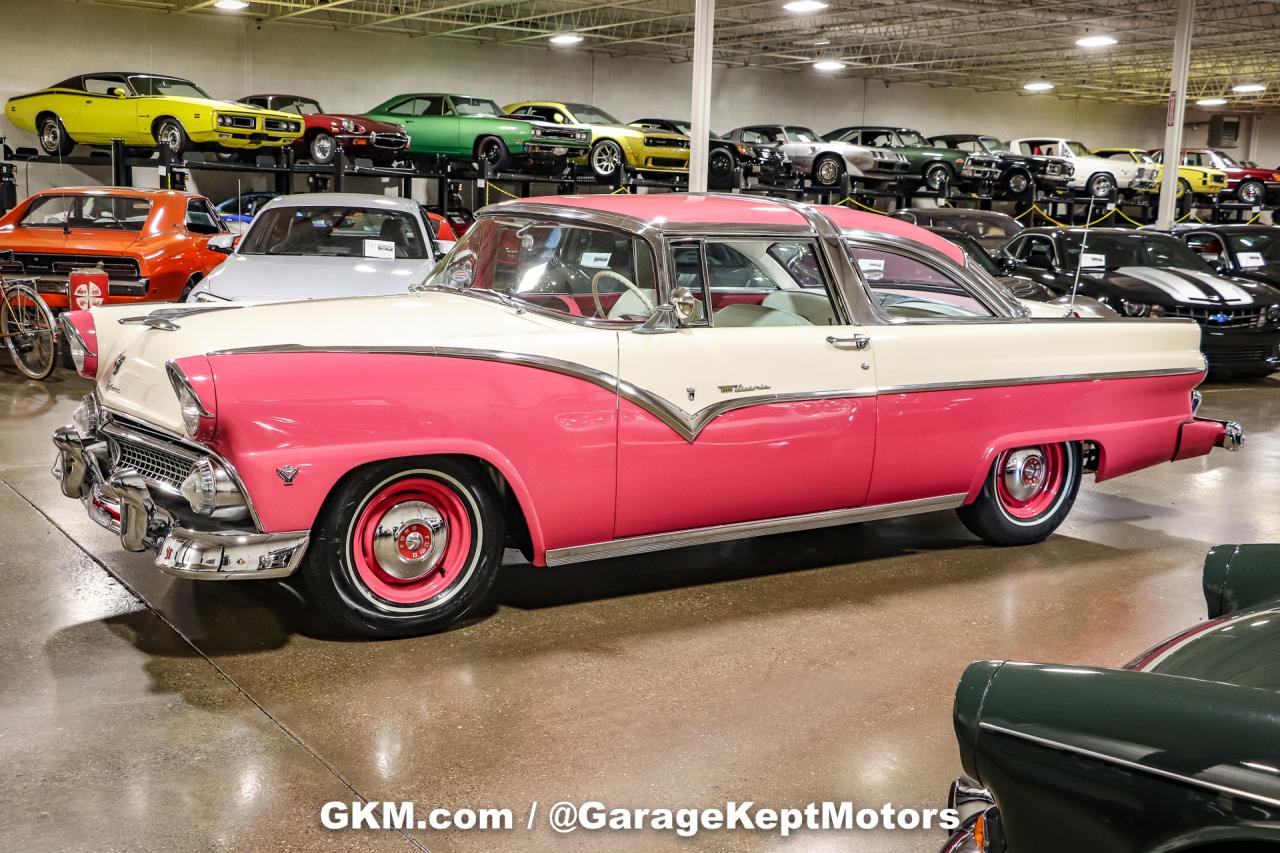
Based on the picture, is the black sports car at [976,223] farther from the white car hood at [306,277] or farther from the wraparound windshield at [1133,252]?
the white car hood at [306,277]

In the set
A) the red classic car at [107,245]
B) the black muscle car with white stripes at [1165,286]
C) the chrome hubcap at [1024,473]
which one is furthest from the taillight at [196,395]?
the black muscle car with white stripes at [1165,286]

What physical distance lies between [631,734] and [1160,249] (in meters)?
11.0

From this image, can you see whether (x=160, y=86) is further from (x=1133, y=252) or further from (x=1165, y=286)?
(x=1165, y=286)

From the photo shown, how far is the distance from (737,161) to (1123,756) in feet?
66.1

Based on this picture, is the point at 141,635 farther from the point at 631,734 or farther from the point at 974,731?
the point at 974,731

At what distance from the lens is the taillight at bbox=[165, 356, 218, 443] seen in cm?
396

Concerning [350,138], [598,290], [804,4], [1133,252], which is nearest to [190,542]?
[598,290]

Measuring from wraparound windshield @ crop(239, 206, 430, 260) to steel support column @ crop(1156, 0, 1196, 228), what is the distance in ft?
39.8

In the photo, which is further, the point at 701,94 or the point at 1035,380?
the point at 701,94

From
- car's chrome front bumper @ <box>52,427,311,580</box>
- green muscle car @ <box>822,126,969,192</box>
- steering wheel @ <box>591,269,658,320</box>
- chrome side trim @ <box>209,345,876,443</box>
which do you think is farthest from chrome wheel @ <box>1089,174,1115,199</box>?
car's chrome front bumper @ <box>52,427,311,580</box>

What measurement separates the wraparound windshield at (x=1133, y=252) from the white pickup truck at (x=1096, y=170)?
36.7ft

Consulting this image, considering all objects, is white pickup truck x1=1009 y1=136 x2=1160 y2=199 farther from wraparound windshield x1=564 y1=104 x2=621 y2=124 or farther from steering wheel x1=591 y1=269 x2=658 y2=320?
steering wheel x1=591 y1=269 x2=658 y2=320

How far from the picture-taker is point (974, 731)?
2057 millimetres

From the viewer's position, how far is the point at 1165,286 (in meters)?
11.8
